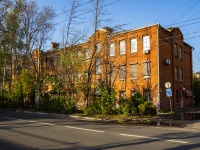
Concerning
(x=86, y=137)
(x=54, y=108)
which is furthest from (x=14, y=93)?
(x=86, y=137)

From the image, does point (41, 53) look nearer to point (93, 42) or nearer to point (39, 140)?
point (93, 42)

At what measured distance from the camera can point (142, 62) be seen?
116 feet

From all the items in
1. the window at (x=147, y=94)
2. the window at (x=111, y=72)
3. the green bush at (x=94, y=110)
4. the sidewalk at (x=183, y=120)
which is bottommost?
the sidewalk at (x=183, y=120)

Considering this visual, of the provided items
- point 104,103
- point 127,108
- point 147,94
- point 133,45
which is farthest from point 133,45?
point 127,108

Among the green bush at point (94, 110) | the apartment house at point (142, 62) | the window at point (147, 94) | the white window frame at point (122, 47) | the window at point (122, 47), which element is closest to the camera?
the green bush at point (94, 110)

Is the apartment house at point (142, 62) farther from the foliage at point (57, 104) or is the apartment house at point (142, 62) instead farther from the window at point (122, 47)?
the foliage at point (57, 104)

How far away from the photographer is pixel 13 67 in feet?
145

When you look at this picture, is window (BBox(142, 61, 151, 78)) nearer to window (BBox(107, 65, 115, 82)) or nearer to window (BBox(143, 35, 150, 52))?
window (BBox(143, 35, 150, 52))

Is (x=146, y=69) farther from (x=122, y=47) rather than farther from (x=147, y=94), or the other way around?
(x=122, y=47)

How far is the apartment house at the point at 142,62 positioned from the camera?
3353 cm

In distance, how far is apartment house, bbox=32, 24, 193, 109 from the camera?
33531 millimetres

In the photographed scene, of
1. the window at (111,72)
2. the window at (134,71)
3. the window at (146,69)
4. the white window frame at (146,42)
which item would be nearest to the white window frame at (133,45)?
the white window frame at (146,42)

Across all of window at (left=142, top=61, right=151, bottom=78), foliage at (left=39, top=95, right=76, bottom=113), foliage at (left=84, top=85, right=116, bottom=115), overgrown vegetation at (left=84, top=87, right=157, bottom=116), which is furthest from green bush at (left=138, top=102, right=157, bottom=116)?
window at (left=142, top=61, right=151, bottom=78)

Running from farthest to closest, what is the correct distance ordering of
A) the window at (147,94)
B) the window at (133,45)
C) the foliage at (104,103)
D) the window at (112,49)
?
1. the window at (112,49)
2. the window at (133,45)
3. the window at (147,94)
4. the foliage at (104,103)
